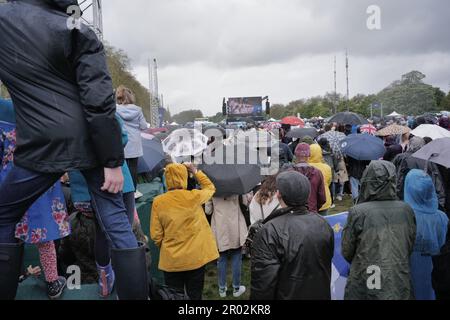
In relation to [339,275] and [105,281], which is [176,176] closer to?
[105,281]

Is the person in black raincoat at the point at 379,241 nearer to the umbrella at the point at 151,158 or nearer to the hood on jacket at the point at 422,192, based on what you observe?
the hood on jacket at the point at 422,192

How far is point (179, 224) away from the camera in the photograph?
141 inches

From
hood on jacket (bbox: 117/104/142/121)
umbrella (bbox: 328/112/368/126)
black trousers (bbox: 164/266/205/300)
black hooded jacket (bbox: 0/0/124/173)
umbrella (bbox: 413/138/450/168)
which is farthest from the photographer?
umbrella (bbox: 328/112/368/126)

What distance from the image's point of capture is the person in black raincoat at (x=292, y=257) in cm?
261

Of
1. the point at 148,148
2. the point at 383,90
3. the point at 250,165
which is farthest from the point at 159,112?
the point at 383,90

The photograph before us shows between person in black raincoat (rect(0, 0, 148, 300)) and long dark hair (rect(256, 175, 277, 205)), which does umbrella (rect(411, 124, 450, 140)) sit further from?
person in black raincoat (rect(0, 0, 148, 300))

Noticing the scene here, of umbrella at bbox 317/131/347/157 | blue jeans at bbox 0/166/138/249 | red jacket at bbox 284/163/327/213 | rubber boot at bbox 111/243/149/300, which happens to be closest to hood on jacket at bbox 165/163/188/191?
blue jeans at bbox 0/166/138/249

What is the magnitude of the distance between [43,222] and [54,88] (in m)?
1.01

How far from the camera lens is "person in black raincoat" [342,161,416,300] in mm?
2871

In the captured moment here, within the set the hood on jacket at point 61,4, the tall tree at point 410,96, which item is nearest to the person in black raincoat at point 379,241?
the hood on jacket at point 61,4

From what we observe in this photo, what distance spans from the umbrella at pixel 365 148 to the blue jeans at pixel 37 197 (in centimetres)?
630

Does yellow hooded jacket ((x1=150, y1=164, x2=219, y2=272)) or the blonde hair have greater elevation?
the blonde hair

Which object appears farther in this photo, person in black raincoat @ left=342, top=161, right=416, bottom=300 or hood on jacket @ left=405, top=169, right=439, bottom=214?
hood on jacket @ left=405, top=169, right=439, bottom=214
